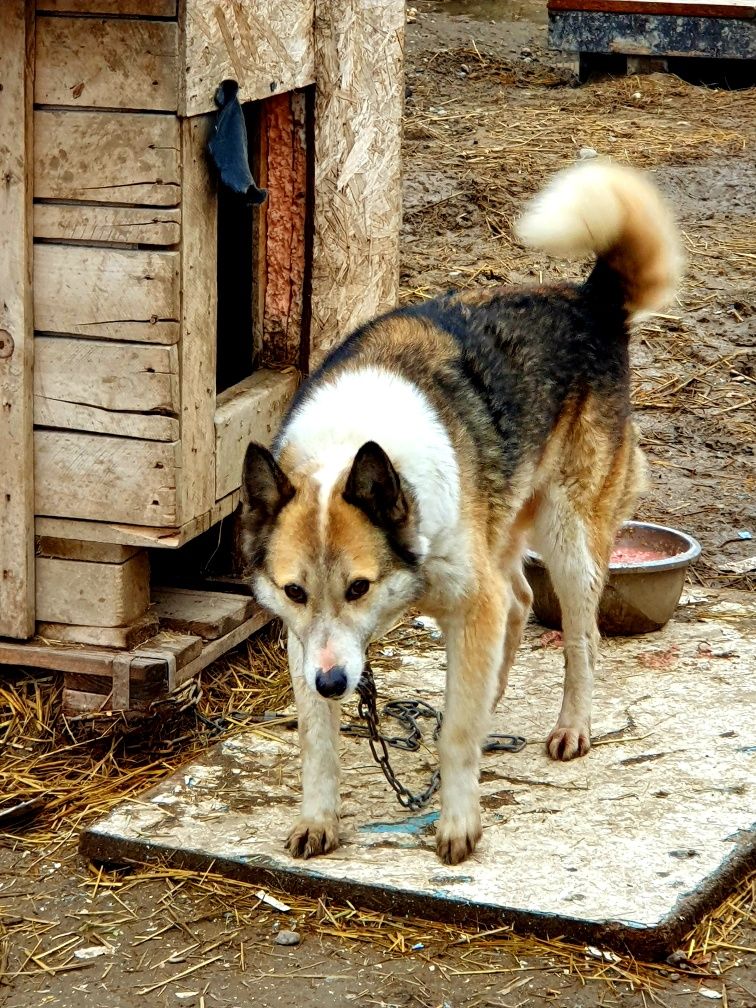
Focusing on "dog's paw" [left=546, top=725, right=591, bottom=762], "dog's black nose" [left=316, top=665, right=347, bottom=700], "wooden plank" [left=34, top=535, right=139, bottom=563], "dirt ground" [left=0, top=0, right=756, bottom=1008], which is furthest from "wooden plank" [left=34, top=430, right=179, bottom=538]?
"dog's paw" [left=546, top=725, right=591, bottom=762]

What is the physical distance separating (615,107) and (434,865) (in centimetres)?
811

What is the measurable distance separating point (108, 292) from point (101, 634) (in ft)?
3.51

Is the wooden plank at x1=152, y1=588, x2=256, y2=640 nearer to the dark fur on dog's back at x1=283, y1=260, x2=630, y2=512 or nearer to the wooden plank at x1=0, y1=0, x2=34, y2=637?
the wooden plank at x1=0, y1=0, x2=34, y2=637

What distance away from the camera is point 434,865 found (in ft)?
13.0

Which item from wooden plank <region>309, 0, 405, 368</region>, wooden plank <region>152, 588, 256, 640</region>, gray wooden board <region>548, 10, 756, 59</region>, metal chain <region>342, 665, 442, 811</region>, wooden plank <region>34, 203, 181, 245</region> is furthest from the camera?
gray wooden board <region>548, 10, 756, 59</region>

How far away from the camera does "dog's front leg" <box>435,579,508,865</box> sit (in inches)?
157

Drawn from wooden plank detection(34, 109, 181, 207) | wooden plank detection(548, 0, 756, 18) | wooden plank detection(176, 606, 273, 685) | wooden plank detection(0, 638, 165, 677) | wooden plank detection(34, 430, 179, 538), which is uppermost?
wooden plank detection(548, 0, 756, 18)

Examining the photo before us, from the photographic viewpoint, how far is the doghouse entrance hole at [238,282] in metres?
5.29

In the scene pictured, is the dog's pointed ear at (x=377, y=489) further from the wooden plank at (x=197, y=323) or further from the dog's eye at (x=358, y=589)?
the wooden plank at (x=197, y=323)

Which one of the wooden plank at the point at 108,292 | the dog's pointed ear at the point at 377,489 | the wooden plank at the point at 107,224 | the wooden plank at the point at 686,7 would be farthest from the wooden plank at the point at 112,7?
the wooden plank at the point at 686,7

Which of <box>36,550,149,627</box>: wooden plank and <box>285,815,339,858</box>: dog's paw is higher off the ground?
<box>36,550,149,627</box>: wooden plank

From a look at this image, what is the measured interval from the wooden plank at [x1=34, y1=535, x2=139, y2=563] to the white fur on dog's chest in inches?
35.2

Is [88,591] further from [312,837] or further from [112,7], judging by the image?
[112,7]

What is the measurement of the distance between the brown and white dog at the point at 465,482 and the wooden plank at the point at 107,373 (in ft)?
1.59
